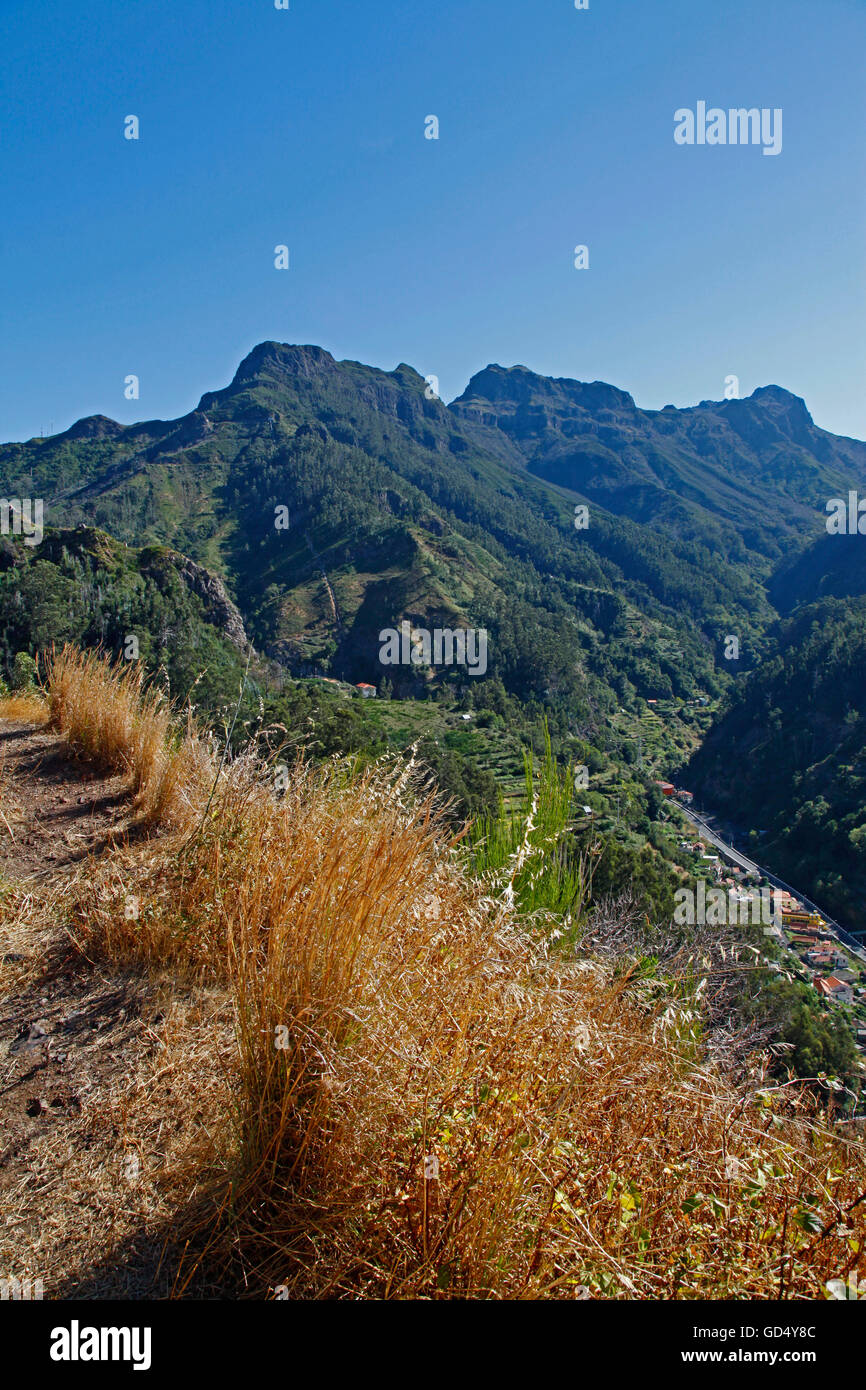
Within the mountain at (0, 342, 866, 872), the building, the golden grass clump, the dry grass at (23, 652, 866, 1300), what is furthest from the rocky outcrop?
the dry grass at (23, 652, 866, 1300)

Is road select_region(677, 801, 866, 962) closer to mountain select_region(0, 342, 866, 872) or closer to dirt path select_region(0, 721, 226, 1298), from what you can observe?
mountain select_region(0, 342, 866, 872)

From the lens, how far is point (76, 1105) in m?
1.82

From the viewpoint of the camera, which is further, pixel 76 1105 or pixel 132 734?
pixel 132 734

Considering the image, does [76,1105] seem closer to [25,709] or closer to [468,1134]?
[468,1134]

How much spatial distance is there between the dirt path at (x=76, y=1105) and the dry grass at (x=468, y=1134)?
0.72 feet

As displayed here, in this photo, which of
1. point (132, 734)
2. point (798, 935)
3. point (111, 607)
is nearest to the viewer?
point (132, 734)

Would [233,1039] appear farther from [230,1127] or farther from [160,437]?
[160,437]

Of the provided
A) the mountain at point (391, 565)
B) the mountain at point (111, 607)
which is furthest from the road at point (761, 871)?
the mountain at point (111, 607)

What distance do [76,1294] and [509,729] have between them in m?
54.2

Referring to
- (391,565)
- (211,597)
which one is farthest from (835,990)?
(391,565)

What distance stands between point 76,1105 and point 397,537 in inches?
3690

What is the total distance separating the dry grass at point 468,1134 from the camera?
4.17ft
